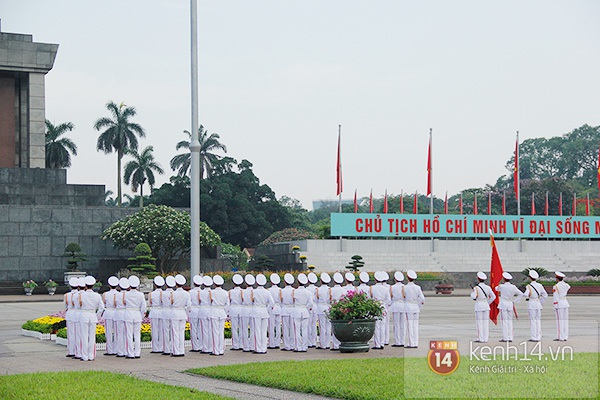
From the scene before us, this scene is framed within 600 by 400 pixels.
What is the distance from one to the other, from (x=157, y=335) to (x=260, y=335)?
6.63ft

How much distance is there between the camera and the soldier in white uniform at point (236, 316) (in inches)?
732

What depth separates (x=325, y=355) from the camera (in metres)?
17.4

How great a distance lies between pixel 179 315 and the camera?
1791cm

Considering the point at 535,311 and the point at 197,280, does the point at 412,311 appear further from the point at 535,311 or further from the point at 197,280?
the point at 197,280

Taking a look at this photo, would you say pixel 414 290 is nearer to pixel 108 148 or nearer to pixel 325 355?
pixel 325 355

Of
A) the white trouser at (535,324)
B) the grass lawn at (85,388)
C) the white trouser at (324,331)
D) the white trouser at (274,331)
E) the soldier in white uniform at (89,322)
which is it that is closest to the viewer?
the grass lawn at (85,388)

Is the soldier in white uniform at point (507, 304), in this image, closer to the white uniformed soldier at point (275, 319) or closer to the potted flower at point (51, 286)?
the white uniformed soldier at point (275, 319)

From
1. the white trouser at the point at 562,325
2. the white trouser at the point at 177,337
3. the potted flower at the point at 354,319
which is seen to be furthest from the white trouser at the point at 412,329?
the white trouser at the point at 177,337

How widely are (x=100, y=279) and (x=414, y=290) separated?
29209mm

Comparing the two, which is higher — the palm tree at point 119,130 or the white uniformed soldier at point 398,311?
the palm tree at point 119,130

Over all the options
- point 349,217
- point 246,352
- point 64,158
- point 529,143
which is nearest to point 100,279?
point 349,217

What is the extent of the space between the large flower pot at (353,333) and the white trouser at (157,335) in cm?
338

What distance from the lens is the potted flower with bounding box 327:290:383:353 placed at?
1722 cm

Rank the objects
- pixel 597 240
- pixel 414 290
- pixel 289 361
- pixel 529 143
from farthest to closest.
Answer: pixel 529 143 < pixel 597 240 < pixel 414 290 < pixel 289 361
